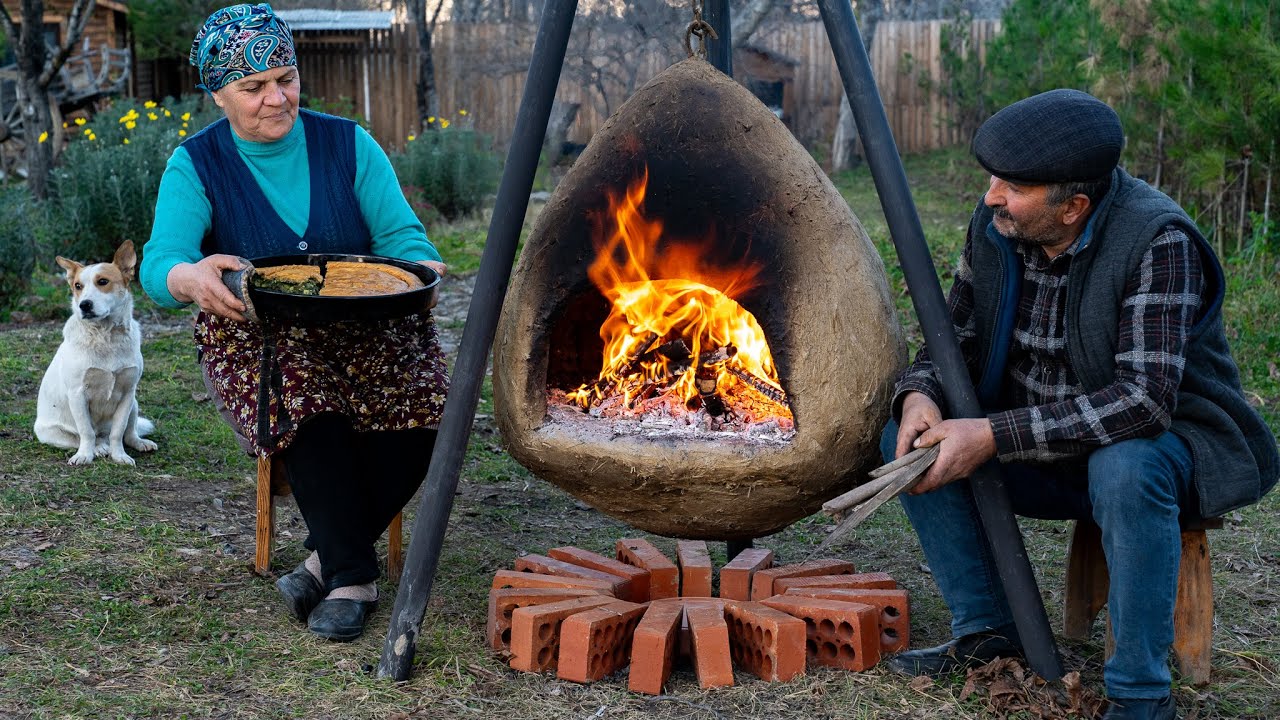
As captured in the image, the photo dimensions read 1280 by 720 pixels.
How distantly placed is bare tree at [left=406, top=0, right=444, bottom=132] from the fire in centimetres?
1273

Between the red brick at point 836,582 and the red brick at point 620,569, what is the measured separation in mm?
372

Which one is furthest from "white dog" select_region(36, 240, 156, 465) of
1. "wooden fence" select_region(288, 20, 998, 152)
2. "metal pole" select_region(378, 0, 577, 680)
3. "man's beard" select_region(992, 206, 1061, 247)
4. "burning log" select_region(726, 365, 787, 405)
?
"wooden fence" select_region(288, 20, 998, 152)

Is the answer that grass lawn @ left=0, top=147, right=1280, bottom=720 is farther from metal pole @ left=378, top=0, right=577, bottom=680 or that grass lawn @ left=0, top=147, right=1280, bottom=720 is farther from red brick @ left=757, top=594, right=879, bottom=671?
metal pole @ left=378, top=0, right=577, bottom=680

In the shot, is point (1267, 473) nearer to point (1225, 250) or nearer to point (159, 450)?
point (159, 450)

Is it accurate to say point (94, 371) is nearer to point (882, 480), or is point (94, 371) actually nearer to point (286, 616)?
point (286, 616)

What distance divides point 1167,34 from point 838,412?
5945 millimetres

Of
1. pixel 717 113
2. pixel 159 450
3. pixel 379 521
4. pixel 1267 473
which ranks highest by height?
pixel 717 113

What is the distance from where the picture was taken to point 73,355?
4766mm

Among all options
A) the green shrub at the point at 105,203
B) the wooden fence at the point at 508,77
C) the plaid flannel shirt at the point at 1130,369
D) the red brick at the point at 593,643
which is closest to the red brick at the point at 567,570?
the red brick at the point at 593,643

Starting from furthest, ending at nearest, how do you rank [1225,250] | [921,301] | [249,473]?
[1225,250] → [249,473] → [921,301]

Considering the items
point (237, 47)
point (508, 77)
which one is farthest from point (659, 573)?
point (508, 77)

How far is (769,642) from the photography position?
293 centimetres

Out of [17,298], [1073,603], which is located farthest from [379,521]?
[17,298]

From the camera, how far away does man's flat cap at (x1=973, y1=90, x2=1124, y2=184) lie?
2.61m
